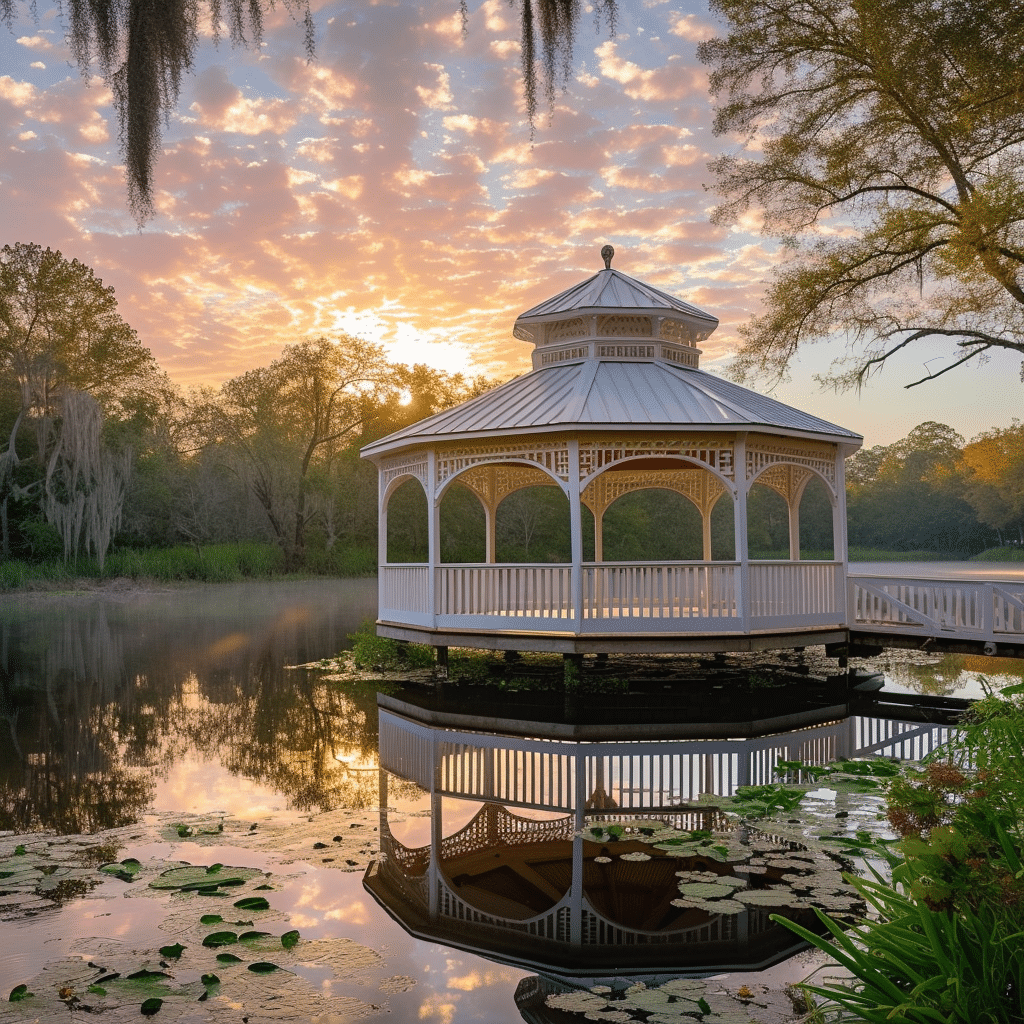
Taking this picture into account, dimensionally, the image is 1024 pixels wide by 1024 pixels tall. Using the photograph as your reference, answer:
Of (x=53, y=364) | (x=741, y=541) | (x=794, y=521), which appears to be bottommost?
(x=741, y=541)

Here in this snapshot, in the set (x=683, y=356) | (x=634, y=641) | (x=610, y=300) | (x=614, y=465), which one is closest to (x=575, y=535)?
(x=614, y=465)

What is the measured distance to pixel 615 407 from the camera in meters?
14.7

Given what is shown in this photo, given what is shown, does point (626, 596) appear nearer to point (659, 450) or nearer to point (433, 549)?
point (659, 450)

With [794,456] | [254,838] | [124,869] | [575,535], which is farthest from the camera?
[794,456]

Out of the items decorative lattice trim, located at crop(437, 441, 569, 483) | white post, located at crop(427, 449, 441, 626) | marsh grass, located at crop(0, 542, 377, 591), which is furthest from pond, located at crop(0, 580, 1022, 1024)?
marsh grass, located at crop(0, 542, 377, 591)

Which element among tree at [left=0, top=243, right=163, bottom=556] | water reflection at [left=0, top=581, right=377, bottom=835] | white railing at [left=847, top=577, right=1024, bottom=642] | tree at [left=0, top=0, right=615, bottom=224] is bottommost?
water reflection at [left=0, top=581, right=377, bottom=835]

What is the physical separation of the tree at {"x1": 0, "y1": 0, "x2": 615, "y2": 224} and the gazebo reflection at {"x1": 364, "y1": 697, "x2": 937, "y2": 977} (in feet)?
13.6

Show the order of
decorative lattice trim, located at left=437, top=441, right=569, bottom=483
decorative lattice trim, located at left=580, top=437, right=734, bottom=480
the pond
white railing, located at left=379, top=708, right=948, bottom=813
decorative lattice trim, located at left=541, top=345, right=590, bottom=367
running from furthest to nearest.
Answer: decorative lattice trim, located at left=541, top=345, right=590, bottom=367 → decorative lattice trim, located at left=437, top=441, right=569, bottom=483 → decorative lattice trim, located at left=580, top=437, right=734, bottom=480 → white railing, located at left=379, top=708, right=948, bottom=813 → the pond

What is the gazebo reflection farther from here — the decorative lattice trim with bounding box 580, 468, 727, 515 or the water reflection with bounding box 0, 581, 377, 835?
the decorative lattice trim with bounding box 580, 468, 727, 515

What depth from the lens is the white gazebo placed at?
1407 centimetres

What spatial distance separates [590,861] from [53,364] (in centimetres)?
4374

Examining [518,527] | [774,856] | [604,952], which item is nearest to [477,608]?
[774,856]

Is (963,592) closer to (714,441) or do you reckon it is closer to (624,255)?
(714,441)

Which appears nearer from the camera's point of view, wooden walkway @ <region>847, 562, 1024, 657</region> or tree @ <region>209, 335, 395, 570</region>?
wooden walkway @ <region>847, 562, 1024, 657</region>
